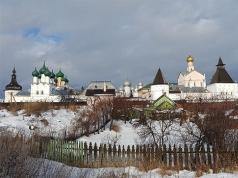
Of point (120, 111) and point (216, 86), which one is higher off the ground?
point (216, 86)

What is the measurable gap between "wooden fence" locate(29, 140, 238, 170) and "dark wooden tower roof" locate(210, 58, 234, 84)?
6708 centimetres

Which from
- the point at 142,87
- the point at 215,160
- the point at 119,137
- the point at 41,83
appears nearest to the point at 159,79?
the point at 142,87

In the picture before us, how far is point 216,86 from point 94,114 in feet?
162

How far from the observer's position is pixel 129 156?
43.0 feet

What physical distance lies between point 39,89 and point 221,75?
145 feet

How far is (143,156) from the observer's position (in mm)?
12805

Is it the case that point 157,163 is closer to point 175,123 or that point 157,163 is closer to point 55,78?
point 175,123

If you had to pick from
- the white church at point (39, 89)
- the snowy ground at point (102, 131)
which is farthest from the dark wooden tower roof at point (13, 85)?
the snowy ground at point (102, 131)

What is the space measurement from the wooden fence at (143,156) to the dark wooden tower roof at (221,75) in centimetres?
6708

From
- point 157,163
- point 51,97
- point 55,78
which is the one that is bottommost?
point 157,163

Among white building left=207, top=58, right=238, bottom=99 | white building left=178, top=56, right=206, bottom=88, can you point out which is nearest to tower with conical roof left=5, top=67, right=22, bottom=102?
white building left=178, top=56, right=206, bottom=88

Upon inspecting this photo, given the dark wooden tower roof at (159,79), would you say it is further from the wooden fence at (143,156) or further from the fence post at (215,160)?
the fence post at (215,160)

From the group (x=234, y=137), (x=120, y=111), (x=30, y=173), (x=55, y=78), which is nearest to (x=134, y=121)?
(x=120, y=111)

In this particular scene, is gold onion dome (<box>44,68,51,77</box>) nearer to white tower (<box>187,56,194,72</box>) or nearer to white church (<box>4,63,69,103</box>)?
white church (<box>4,63,69,103</box>)
